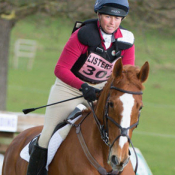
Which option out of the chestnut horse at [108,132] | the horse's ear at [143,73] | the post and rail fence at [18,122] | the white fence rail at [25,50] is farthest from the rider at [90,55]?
the white fence rail at [25,50]

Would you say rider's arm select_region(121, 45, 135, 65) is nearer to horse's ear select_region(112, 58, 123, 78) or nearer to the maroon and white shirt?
the maroon and white shirt

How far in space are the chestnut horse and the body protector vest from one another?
390mm

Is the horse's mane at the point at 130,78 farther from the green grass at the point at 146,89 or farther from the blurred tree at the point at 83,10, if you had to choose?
the blurred tree at the point at 83,10

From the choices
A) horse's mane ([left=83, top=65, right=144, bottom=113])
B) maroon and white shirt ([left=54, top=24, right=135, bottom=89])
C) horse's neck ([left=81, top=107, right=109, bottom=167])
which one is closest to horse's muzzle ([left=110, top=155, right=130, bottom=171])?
horse's neck ([left=81, top=107, right=109, bottom=167])

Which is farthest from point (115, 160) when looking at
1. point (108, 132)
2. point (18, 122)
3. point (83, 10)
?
point (83, 10)

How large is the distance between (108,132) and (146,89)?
1731 cm

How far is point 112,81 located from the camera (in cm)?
342

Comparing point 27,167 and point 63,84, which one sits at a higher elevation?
point 63,84

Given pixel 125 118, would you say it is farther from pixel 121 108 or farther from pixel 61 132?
pixel 61 132

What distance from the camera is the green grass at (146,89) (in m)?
10.3

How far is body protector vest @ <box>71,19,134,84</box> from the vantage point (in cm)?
396

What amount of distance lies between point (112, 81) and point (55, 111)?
3.35 ft

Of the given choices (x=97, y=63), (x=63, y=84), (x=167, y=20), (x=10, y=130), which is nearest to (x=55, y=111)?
(x=63, y=84)

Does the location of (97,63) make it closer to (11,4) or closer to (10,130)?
(10,130)
